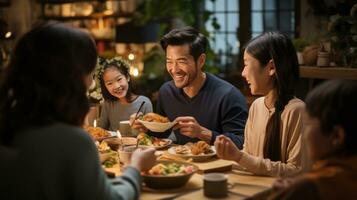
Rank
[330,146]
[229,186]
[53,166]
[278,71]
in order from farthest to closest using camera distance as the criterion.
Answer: [278,71], [229,186], [330,146], [53,166]

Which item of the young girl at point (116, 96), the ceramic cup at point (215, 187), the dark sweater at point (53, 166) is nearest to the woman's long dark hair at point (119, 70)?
the young girl at point (116, 96)

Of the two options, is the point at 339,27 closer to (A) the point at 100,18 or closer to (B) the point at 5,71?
(B) the point at 5,71

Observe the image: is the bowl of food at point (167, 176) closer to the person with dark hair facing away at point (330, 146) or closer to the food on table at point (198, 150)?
the food on table at point (198, 150)

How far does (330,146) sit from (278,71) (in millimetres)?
815

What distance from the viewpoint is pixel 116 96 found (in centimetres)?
345

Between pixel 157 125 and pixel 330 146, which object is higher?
pixel 330 146

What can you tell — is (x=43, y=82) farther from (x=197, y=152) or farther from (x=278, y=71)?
(x=278, y=71)

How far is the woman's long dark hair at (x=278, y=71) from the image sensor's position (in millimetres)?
2367

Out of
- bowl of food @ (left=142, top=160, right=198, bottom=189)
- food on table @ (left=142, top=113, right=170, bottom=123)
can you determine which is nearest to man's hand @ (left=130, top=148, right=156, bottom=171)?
bowl of food @ (left=142, top=160, right=198, bottom=189)

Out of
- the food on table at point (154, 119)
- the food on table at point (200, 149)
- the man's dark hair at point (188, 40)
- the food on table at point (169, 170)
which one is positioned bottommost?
the food on table at point (200, 149)

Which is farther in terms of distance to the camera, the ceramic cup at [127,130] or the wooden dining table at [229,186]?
the ceramic cup at [127,130]

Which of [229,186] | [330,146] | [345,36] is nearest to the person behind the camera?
[330,146]

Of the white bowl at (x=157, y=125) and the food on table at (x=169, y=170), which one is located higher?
the white bowl at (x=157, y=125)

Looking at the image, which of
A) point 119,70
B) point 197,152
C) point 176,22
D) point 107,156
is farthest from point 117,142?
point 176,22
